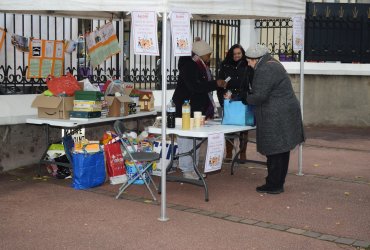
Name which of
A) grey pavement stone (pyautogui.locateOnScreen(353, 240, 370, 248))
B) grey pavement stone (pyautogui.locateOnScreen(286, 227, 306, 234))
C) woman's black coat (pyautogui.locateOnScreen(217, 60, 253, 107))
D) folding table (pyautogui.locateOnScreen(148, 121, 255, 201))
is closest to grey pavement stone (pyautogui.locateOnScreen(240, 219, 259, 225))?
grey pavement stone (pyautogui.locateOnScreen(286, 227, 306, 234))

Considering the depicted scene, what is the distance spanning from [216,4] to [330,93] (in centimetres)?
872

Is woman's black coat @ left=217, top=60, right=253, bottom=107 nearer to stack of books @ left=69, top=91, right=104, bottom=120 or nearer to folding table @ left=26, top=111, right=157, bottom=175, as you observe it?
folding table @ left=26, top=111, right=157, bottom=175

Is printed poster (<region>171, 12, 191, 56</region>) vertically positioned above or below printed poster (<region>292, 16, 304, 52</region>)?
below

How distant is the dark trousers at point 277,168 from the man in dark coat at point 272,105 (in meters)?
0.07

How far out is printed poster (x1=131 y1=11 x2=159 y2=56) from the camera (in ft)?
18.9

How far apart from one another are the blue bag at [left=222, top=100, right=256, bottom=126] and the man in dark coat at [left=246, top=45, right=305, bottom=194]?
22 cm

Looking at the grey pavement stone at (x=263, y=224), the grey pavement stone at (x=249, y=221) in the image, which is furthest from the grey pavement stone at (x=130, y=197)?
the grey pavement stone at (x=263, y=224)

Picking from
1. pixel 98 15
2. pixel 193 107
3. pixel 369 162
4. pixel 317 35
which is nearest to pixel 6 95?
pixel 98 15

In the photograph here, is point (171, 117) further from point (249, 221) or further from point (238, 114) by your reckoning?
point (249, 221)

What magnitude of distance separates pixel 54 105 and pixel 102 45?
167 centimetres

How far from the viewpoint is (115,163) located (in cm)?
757

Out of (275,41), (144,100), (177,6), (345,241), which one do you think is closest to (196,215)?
(345,241)

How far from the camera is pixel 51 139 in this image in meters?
8.77

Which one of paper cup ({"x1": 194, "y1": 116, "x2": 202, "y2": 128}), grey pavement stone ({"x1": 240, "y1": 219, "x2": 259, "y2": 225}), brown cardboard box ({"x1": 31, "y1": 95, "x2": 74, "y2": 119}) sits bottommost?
grey pavement stone ({"x1": 240, "y1": 219, "x2": 259, "y2": 225})
